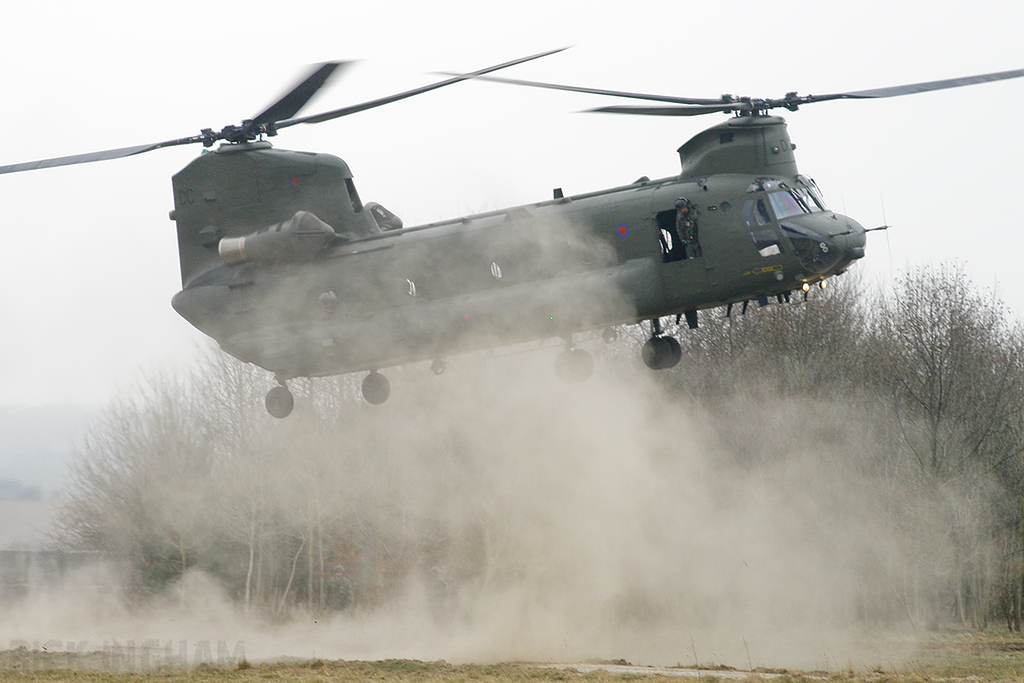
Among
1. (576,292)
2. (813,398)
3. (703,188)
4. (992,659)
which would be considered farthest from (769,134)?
(813,398)

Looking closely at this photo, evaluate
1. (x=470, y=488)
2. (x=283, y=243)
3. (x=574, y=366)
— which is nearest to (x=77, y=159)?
(x=283, y=243)

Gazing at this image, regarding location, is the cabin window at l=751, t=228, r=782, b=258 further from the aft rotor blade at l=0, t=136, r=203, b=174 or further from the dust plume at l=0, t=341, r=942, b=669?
the dust plume at l=0, t=341, r=942, b=669

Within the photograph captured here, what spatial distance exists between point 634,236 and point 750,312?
27.0m

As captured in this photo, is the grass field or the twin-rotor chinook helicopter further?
the grass field

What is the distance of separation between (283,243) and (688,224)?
6814 millimetres

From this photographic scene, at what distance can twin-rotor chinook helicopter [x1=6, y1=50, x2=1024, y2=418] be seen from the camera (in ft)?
53.9

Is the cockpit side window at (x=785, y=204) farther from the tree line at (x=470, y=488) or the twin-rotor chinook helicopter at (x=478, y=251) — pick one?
the tree line at (x=470, y=488)

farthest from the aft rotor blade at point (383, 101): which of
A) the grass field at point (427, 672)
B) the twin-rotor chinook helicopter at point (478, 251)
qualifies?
the grass field at point (427, 672)

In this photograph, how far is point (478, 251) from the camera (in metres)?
17.6

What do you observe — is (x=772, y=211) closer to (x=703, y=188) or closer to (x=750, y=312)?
(x=703, y=188)

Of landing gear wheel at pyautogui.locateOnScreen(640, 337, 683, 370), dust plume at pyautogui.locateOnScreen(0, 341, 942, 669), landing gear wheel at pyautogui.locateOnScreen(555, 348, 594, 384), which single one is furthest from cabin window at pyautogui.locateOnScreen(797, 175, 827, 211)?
dust plume at pyautogui.locateOnScreen(0, 341, 942, 669)

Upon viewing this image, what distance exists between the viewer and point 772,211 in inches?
642

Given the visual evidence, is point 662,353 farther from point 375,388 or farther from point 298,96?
point 298,96

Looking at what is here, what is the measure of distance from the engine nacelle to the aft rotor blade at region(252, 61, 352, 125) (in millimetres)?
1728
